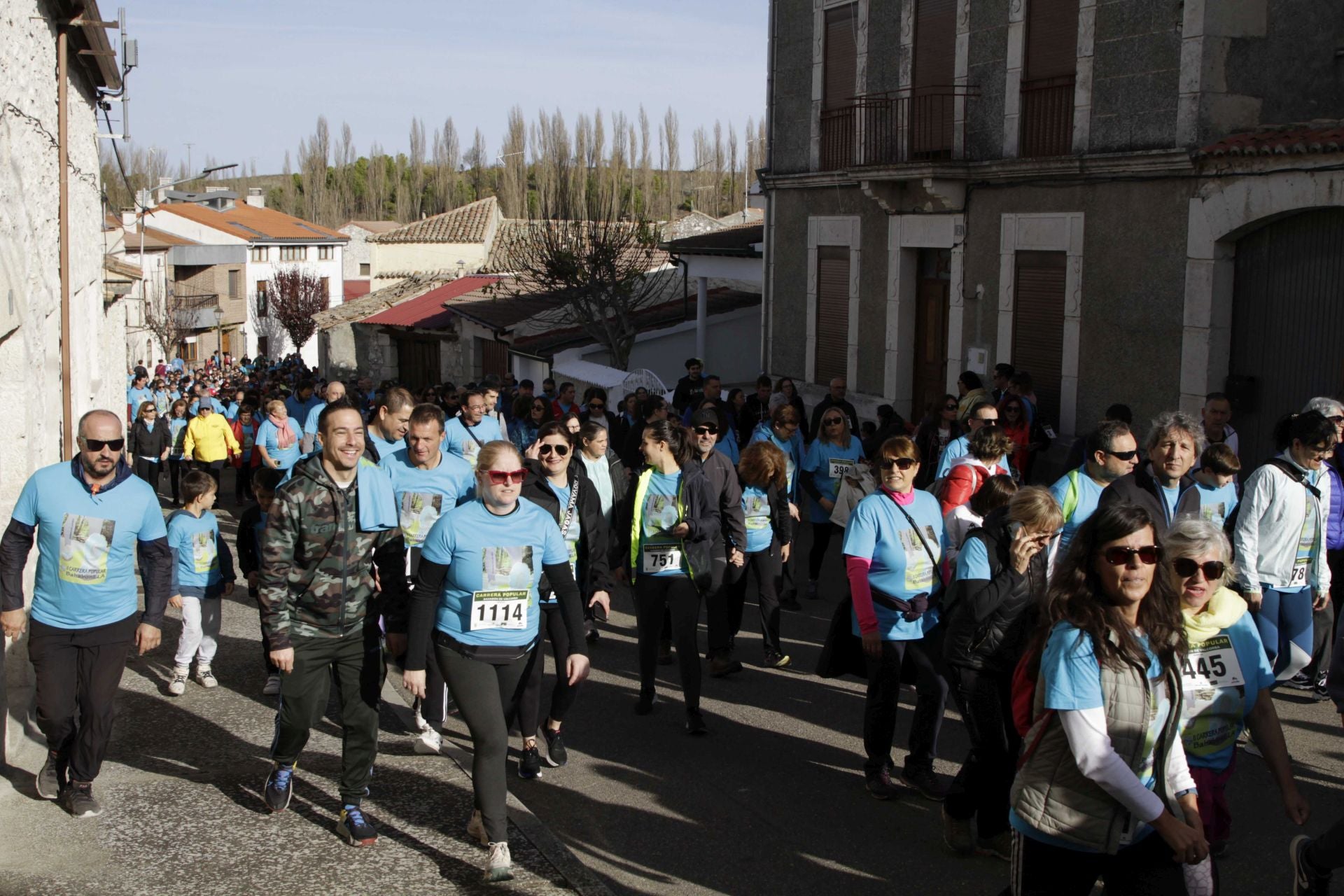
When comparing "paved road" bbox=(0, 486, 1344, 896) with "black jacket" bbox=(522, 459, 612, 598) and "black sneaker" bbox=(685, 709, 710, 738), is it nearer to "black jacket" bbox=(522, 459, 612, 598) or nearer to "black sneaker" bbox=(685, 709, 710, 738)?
"black sneaker" bbox=(685, 709, 710, 738)

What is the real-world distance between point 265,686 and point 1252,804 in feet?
18.3

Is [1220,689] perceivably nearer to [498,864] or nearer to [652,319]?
[498,864]

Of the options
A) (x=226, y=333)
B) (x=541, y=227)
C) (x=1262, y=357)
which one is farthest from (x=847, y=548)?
(x=226, y=333)

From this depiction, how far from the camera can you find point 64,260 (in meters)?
10.4

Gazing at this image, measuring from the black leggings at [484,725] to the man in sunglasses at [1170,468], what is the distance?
11.2 feet

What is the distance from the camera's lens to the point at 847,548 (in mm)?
6164

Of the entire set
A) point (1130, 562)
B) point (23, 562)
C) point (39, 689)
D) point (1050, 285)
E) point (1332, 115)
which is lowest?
point (39, 689)

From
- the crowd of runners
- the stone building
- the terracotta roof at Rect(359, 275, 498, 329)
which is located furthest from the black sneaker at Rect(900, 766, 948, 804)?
the terracotta roof at Rect(359, 275, 498, 329)

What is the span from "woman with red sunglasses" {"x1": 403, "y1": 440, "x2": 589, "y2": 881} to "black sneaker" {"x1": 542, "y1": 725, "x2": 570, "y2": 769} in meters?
1.40

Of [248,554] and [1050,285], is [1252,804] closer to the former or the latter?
[248,554]

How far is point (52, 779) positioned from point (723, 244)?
2122 centimetres

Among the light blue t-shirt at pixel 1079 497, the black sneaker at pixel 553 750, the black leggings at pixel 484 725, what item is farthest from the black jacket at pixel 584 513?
the light blue t-shirt at pixel 1079 497

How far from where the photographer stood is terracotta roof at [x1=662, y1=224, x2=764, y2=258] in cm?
2527

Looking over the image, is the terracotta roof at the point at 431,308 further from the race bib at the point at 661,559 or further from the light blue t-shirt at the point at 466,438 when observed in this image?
the race bib at the point at 661,559
